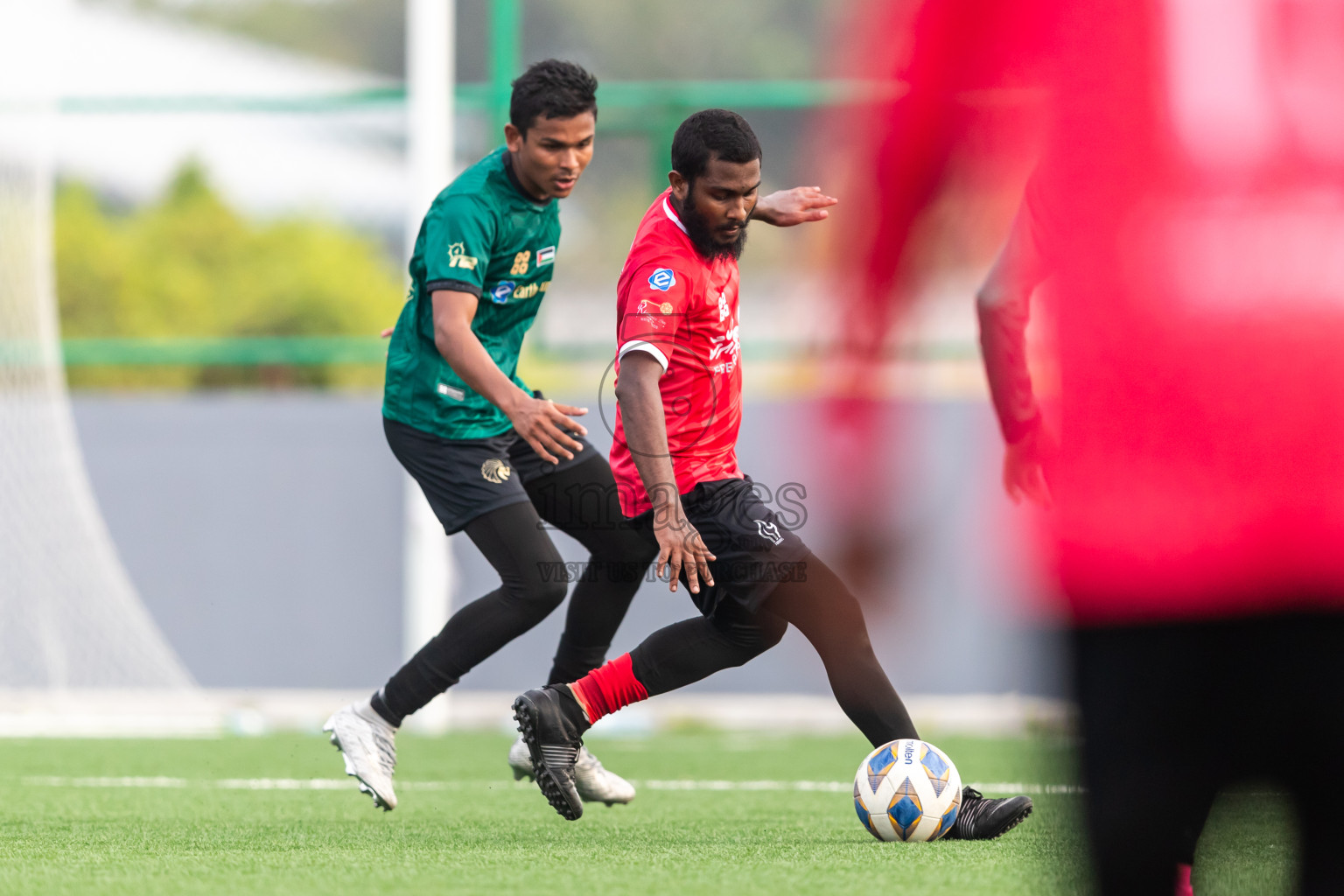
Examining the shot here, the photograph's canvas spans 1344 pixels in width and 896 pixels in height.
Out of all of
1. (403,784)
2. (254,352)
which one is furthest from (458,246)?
(254,352)

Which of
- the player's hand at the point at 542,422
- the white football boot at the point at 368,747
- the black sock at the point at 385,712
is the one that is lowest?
the white football boot at the point at 368,747

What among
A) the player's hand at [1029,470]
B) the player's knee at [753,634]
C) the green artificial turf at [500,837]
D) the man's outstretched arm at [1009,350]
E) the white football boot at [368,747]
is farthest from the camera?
the white football boot at [368,747]

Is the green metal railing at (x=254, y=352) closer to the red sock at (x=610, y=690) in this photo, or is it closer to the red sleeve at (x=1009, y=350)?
the red sock at (x=610, y=690)

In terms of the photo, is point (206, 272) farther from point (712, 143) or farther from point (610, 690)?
point (712, 143)

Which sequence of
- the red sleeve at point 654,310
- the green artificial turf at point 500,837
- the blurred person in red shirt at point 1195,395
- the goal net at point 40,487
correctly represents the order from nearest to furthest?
the blurred person in red shirt at point 1195,395, the green artificial turf at point 500,837, the red sleeve at point 654,310, the goal net at point 40,487

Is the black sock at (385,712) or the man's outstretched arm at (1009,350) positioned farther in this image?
the black sock at (385,712)

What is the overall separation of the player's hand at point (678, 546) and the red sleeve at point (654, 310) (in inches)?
15.1

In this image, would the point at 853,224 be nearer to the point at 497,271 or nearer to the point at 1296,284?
the point at 1296,284

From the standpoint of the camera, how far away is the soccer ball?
13.8 ft

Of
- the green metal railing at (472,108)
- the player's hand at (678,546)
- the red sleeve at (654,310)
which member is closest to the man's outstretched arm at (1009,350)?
the player's hand at (678,546)

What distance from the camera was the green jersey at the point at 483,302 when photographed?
4.83 m

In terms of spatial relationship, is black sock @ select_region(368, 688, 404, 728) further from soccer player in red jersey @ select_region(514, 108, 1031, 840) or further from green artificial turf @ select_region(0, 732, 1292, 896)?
soccer player in red jersey @ select_region(514, 108, 1031, 840)

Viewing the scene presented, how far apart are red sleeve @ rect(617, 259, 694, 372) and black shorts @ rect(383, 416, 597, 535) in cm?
66

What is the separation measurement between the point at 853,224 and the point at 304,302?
452 inches
